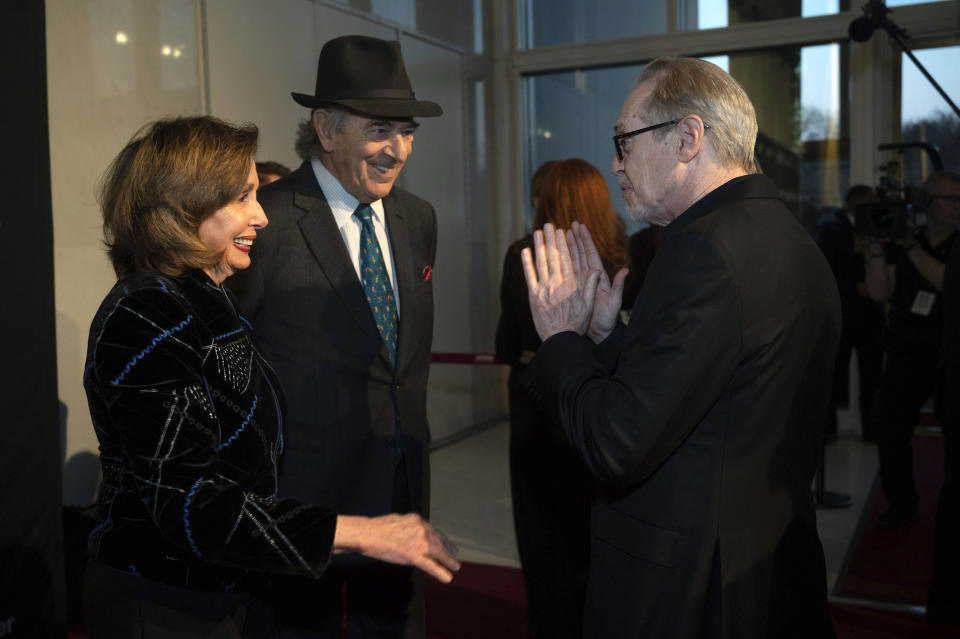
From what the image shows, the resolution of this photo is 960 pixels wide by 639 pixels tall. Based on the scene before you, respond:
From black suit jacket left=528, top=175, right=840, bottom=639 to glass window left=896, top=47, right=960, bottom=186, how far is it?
5.88 metres

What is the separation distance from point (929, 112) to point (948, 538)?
4.57 metres

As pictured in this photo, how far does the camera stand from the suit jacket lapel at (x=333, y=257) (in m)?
2.33

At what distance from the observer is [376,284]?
7.94 feet

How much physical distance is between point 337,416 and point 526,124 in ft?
20.2

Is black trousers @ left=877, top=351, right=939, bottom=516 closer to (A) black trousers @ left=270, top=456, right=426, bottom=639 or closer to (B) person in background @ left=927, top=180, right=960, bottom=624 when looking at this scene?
(B) person in background @ left=927, top=180, right=960, bottom=624

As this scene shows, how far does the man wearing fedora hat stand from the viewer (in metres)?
2.29

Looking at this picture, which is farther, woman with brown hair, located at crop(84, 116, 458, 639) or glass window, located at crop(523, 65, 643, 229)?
glass window, located at crop(523, 65, 643, 229)

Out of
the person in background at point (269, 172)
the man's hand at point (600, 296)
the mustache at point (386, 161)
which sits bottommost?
the man's hand at point (600, 296)

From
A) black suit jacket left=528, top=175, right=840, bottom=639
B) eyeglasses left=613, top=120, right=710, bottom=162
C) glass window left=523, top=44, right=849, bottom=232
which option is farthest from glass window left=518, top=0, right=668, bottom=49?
black suit jacket left=528, top=175, right=840, bottom=639

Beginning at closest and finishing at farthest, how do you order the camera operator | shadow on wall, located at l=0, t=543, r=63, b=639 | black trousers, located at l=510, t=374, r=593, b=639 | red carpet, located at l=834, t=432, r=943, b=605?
shadow on wall, located at l=0, t=543, r=63, b=639 → black trousers, located at l=510, t=374, r=593, b=639 → red carpet, located at l=834, t=432, r=943, b=605 → the camera operator

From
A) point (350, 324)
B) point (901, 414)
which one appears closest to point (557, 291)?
point (350, 324)

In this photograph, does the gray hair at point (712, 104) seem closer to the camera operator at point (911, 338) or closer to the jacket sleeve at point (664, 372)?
the jacket sleeve at point (664, 372)

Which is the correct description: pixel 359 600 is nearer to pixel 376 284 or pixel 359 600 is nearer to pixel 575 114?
pixel 376 284

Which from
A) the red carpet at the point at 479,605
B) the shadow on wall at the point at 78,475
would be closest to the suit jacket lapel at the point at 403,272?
the red carpet at the point at 479,605
